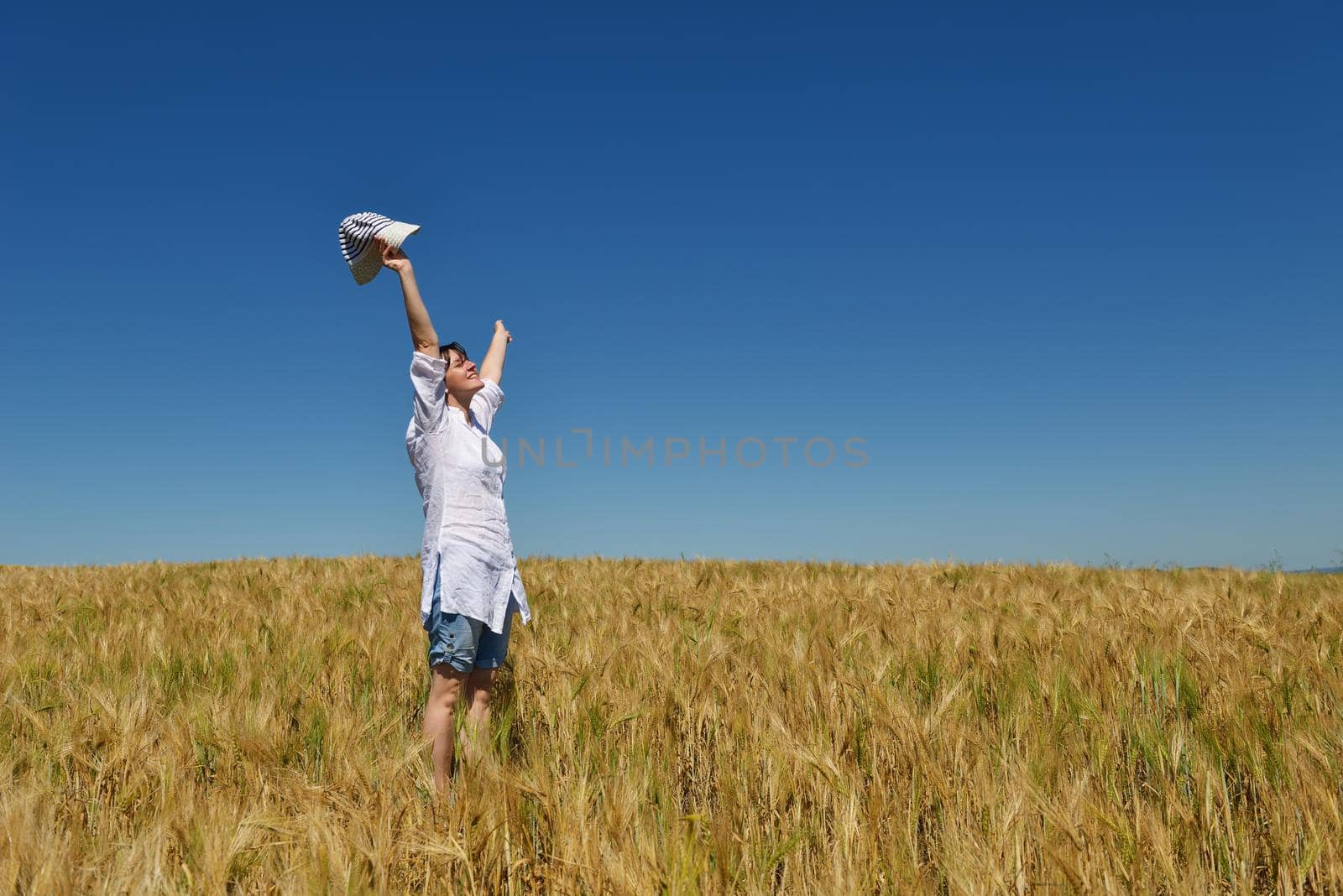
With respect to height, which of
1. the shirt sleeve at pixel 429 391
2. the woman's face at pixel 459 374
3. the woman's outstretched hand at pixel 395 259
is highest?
the woman's outstretched hand at pixel 395 259

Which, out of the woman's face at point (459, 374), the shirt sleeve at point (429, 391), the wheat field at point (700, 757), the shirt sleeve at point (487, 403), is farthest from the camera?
the shirt sleeve at point (487, 403)

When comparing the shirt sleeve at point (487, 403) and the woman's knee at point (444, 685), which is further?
the shirt sleeve at point (487, 403)

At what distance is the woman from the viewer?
9.50ft

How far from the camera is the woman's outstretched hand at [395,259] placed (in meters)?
2.95

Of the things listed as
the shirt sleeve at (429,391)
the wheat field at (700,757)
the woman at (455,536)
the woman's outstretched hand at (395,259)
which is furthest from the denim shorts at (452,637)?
the woman's outstretched hand at (395,259)

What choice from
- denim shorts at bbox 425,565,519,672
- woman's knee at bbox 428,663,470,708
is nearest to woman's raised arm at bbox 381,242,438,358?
denim shorts at bbox 425,565,519,672

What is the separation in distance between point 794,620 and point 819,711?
7.26ft

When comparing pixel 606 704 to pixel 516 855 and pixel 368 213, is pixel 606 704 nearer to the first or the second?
pixel 516 855

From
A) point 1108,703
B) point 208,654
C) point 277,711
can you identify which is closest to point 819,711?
point 1108,703

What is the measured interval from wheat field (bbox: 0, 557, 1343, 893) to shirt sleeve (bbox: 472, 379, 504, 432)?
114 cm

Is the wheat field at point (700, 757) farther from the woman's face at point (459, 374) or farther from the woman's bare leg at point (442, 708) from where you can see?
the woman's face at point (459, 374)

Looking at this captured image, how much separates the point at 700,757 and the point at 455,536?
1220 millimetres

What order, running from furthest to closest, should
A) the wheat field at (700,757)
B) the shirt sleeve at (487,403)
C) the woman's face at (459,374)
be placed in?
the shirt sleeve at (487,403), the woman's face at (459,374), the wheat field at (700,757)

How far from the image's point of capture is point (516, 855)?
6.14 feet
